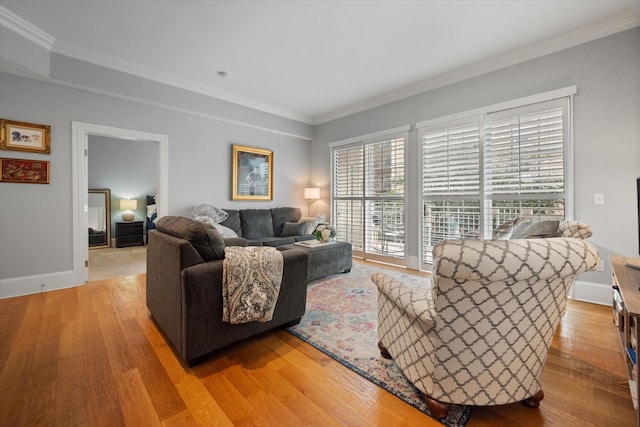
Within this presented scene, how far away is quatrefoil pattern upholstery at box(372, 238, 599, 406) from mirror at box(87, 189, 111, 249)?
7.30 m

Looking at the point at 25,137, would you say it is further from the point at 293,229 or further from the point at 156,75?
the point at 293,229

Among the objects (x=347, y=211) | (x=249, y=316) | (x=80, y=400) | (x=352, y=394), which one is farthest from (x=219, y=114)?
(x=352, y=394)

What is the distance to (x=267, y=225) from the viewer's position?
16.0 ft

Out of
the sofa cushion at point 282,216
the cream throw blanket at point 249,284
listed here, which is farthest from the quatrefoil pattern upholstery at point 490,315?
the sofa cushion at point 282,216

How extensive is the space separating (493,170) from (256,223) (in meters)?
3.66

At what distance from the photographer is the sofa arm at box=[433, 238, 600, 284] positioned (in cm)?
105

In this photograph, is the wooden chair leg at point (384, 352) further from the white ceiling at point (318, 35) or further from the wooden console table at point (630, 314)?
the white ceiling at point (318, 35)

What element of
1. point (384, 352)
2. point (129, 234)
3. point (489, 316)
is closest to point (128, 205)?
point (129, 234)

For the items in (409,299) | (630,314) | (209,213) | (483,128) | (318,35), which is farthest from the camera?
(209,213)

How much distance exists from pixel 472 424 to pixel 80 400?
6.67 ft

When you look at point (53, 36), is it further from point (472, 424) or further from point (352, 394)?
point (472, 424)

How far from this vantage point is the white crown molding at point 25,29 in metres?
2.54

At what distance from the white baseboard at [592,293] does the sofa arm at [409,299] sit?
2603mm

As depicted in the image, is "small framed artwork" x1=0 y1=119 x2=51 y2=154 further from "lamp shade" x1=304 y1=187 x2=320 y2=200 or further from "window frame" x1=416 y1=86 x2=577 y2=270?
"window frame" x1=416 y1=86 x2=577 y2=270
